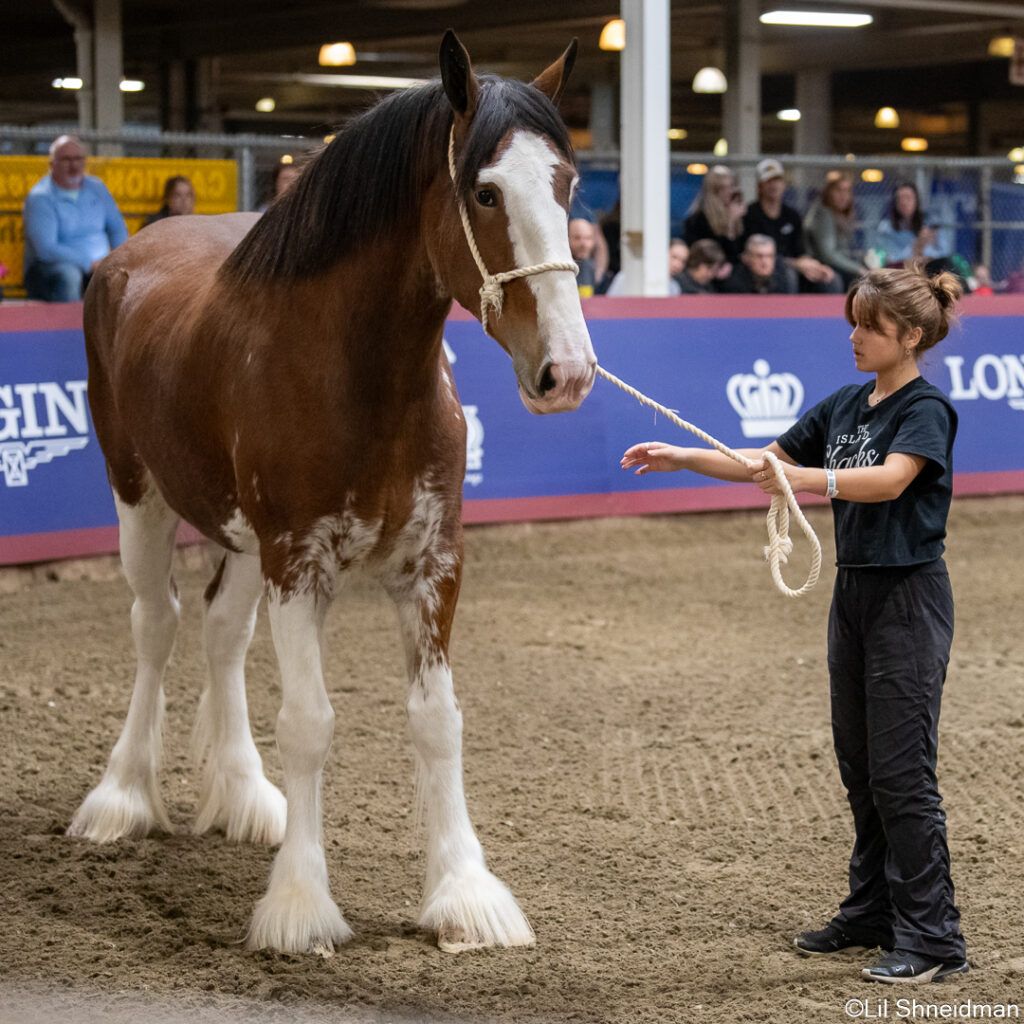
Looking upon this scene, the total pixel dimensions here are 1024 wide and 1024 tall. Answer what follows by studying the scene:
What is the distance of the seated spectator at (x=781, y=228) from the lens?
11555mm

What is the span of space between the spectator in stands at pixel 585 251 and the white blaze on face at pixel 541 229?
6590 mm

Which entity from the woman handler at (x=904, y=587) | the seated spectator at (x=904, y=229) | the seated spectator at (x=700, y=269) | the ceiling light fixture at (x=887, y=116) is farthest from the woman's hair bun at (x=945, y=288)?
the ceiling light fixture at (x=887, y=116)

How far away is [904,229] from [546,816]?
911cm

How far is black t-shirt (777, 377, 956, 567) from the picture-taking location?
3.49 m

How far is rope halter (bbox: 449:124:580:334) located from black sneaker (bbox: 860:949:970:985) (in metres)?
1.73

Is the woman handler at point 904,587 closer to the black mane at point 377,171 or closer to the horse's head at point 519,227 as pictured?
the horse's head at point 519,227

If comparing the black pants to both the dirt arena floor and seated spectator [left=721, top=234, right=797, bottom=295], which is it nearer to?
the dirt arena floor

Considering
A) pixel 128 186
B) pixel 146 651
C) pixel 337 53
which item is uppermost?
pixel 337 53

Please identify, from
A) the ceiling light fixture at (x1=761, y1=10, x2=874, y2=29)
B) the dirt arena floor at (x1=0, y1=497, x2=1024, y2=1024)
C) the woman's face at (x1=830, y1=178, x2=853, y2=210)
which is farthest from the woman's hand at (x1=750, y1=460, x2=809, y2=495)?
the ceiling light fixture at (x1=761, y1=10, x2=874, y2=29)

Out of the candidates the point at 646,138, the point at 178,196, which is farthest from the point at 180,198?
the point at 646,138

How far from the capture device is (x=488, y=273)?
3488 millimetres

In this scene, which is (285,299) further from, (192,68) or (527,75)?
(527,75)

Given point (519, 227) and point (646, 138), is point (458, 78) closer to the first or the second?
point (519, 227)

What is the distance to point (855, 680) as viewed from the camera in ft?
12.1
